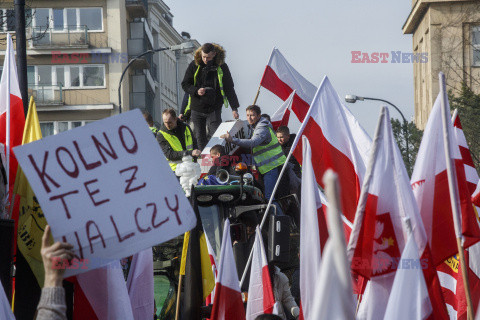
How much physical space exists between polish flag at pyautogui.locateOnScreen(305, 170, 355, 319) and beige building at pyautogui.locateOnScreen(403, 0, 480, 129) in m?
57.2

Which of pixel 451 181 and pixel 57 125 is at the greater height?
pixel 57 125

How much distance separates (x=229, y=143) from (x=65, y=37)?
41240 mm

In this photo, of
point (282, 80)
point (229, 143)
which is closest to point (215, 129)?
point (229, 143)

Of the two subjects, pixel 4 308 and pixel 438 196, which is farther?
pixel 438 196

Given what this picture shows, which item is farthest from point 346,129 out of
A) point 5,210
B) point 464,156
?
point 5,210

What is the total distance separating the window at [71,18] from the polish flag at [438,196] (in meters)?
46.1

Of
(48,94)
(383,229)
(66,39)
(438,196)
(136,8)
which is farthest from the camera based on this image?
(136,8)

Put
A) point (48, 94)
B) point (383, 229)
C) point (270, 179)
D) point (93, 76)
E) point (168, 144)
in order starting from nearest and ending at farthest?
1. point (383, 229)
2. point (168, 144)
3. point (270, 179)
4. point (48, 94)
5. point (93, 76)

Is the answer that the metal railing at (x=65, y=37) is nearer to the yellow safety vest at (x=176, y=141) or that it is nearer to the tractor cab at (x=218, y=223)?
the yellow safety vest at (x=176, y=141)

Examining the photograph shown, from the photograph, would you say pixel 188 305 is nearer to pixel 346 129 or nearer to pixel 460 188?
pixel 346 129

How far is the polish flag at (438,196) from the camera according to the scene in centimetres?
653

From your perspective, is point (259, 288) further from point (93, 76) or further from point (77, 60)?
point (93, 76)

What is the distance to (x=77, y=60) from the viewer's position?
170 feet

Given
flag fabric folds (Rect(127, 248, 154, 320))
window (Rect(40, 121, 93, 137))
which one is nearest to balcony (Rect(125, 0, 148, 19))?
window (Rect(40, 121, 93, 137))
